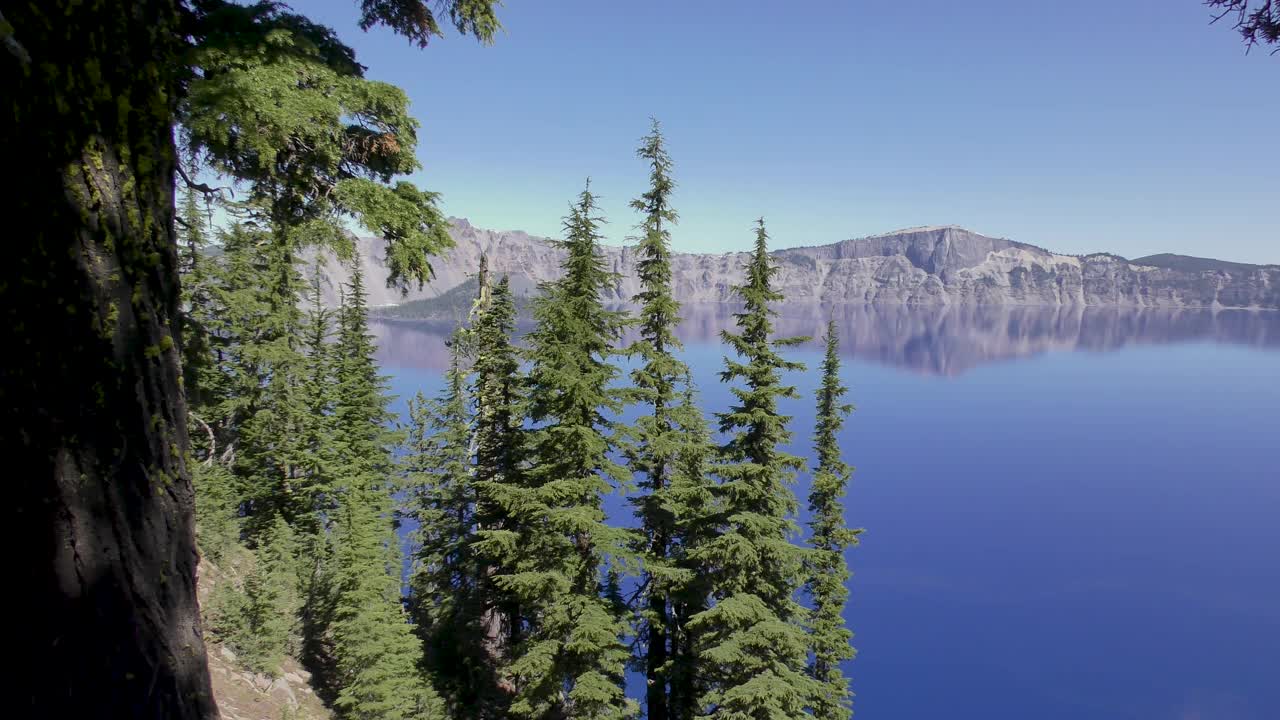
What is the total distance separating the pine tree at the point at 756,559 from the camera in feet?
43.8

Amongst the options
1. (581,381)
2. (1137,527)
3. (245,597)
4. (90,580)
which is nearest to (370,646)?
(245,597)

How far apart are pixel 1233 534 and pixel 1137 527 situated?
9.78 meters

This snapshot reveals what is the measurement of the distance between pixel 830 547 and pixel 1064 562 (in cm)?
6537

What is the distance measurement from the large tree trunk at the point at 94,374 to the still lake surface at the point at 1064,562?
710 inches

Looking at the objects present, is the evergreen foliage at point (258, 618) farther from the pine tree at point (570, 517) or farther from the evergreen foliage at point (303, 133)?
the evergreen foliage at point (303, 133)

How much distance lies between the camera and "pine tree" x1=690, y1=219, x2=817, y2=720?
13352 millimetres

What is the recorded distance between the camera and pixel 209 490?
16516 mm

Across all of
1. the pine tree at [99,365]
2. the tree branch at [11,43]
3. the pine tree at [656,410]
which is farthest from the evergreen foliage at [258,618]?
the tree branch at [11,43]

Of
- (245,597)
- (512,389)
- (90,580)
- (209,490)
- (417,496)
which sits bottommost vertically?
(417,496)

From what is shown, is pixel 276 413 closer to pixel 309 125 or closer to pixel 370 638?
pixel 370 638

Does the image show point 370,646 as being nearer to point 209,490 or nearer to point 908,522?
point 209,490

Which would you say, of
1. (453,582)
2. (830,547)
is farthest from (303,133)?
(830,547)

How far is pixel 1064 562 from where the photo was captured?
229ft

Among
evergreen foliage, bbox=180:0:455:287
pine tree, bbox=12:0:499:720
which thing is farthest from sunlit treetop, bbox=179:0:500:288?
pine tree, bbox=12:0:499:720
